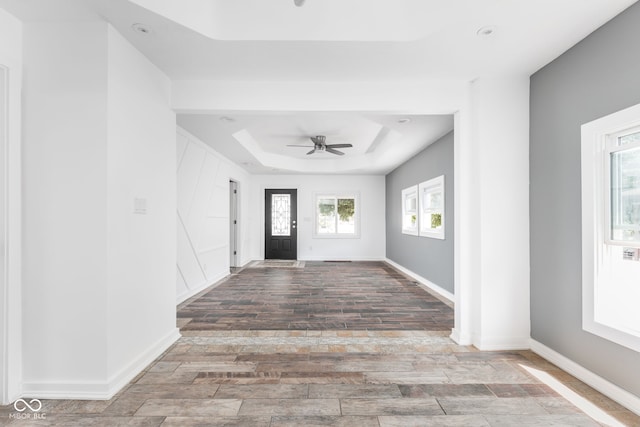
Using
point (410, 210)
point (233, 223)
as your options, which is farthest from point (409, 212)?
point (233, 223)

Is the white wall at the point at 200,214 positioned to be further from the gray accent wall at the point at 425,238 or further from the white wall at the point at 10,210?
the gray accent wall at the point at 425,238

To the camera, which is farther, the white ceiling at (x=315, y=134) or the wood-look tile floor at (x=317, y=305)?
the white ceiling at (x=315, y=134)

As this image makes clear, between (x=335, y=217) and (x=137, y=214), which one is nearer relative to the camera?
(x=137, y=214)

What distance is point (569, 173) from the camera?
2.53m

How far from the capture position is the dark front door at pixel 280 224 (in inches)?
354

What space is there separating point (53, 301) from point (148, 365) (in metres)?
0.88

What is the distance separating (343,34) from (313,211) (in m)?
6.77

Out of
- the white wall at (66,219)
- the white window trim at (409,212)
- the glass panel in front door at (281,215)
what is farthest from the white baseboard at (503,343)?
the glass panel in front door at (281,215)

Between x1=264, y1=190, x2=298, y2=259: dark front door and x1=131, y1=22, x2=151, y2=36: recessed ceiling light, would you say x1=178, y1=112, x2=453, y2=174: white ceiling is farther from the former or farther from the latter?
x1=131, y1=22, x2=151, y2=36: recessed ceiling light

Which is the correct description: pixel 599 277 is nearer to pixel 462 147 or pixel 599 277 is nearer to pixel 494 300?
pixel 494 300

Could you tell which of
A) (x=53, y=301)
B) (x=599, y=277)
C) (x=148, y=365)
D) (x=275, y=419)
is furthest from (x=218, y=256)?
(x=599, y=277)

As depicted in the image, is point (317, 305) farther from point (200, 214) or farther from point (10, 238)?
point (10, 238)

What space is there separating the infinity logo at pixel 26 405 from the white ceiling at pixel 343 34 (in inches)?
98.9

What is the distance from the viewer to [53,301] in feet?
7.15
